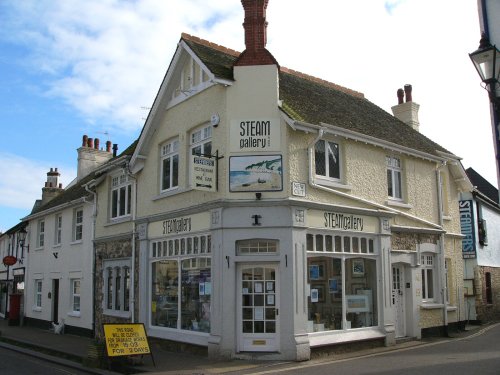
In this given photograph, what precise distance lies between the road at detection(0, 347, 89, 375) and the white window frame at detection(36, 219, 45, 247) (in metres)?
10.4

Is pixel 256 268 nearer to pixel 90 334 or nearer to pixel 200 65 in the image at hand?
pixel 200 65

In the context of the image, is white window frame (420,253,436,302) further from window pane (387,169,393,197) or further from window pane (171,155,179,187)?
window pane (171,155,179,187)

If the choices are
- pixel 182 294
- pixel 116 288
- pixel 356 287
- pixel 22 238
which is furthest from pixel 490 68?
pixel 22 238

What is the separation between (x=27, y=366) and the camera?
14000mm

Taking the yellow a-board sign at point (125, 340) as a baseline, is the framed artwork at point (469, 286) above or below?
above

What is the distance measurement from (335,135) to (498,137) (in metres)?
6.62

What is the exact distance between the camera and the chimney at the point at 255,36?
45.4 feet

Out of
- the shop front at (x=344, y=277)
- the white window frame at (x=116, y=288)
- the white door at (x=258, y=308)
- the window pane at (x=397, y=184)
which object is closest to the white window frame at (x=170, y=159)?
the white window frame at (x=116, y=288)

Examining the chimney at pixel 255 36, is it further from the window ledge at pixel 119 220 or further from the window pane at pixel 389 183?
the window ledge at pixel 119 220

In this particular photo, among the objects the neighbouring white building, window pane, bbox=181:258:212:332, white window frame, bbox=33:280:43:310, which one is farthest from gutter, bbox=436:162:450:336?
white window frame, bbox=33:280:43:310

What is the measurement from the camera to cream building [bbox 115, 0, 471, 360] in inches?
521

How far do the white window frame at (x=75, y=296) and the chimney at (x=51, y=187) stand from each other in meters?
9.57

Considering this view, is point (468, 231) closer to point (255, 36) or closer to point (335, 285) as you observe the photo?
point (335, 285)

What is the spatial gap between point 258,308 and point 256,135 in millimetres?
4336
